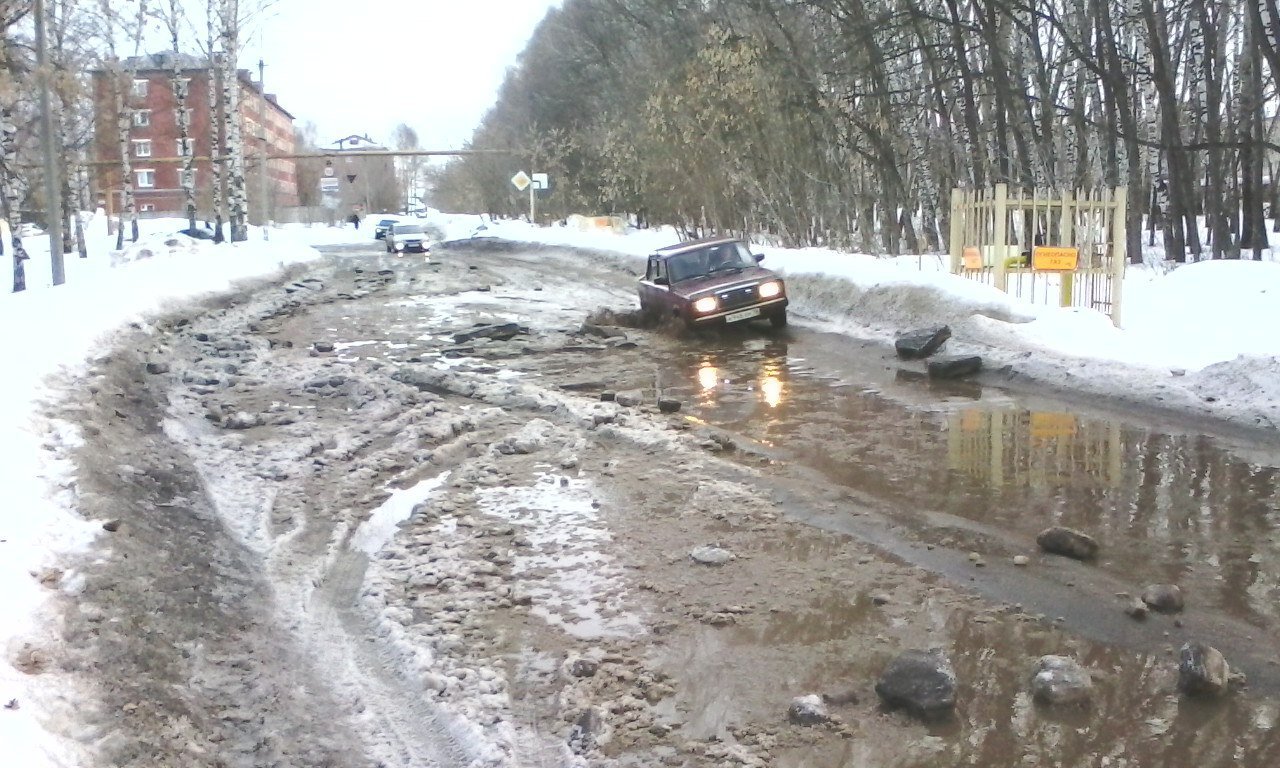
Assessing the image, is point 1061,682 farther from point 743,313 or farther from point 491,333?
point 491,333

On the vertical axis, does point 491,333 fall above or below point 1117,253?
below

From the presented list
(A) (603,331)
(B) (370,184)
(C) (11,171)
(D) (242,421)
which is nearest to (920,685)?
(D) (242,421)

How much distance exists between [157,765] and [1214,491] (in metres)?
6.26

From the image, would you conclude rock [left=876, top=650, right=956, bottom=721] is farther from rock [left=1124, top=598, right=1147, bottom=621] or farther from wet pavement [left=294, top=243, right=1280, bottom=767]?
rock [left=1124, top=598, right=1147, bottom=621]

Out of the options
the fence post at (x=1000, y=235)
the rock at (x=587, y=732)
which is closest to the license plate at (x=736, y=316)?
the fence post at (x=1000, y=235)

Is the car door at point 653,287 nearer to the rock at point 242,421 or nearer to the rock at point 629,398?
the rock at point 629,398

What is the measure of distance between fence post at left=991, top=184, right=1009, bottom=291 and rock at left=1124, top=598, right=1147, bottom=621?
9574mm

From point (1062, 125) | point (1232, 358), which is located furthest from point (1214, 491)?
point (1062, 125)

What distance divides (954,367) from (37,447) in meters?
8.82

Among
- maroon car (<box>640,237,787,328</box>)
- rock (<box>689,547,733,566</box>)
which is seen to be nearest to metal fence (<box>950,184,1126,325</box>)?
maroon car (<box>640,237,787,328</box>)

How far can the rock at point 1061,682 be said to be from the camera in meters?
4.11

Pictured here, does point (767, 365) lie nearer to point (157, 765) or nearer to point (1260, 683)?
point (1260, 683)

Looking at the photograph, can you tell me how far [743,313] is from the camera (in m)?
16.0

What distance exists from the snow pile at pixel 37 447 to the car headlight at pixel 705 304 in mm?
7892
